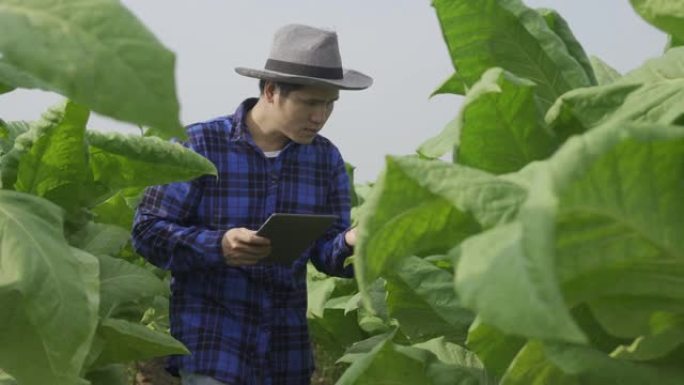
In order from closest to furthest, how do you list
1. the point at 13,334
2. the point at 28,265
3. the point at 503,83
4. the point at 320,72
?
the point at 503,83
the point at 28,265
the point at 13,334
the point at 320,72

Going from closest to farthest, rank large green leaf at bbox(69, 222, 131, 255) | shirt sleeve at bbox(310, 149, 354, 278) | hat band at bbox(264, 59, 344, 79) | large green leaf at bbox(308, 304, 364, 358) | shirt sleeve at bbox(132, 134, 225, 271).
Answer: large green leaf at bbox(69, 222, 131, 255) → shirt sleeve at bbox(132, 134, 225, 271) → shirt sleeve at bbox(310, 149, 354, 278) → hat band at bbox(264, 59, 344, 79) → large green leaf at bbox(308, 304, 364, 358)

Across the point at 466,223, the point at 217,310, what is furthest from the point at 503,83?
the point at 217,310

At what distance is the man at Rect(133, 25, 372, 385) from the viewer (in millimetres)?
4012

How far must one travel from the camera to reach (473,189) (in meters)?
1.44

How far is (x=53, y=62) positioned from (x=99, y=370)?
2056 mm

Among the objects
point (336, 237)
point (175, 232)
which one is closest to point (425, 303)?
point (175, 232)

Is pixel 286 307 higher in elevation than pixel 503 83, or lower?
lower

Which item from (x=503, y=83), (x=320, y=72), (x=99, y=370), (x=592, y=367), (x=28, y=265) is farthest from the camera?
(x=320, y=72)

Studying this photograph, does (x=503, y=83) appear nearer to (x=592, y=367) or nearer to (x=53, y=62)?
(x=592, y=367)

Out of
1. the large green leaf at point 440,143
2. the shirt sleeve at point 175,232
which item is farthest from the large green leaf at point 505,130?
the shirt sleeve at point 175,232

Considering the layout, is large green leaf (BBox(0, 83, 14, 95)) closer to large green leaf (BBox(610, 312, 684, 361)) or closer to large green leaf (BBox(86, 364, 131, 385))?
large green leaf (BBox(86, 364, 131, 385))

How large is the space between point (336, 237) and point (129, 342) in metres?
1.34

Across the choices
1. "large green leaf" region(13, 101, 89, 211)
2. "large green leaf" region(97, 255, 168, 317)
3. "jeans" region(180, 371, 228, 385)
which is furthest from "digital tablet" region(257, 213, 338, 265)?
"large green leaf" region(13, 101, 89, 211)

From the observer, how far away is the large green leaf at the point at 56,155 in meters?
2.66
